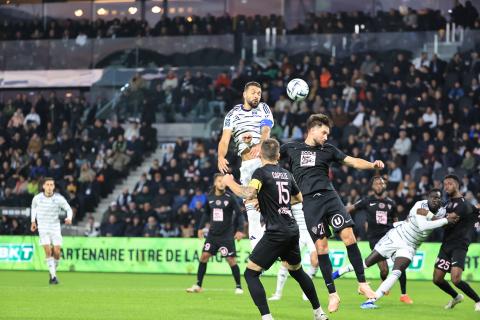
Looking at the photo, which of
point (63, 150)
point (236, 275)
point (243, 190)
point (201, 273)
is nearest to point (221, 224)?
point (201, 273)

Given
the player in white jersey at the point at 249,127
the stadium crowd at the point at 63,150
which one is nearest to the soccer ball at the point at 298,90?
the player in white jersey at the point at 249,127

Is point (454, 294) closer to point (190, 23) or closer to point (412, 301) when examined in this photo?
point (412, 301)

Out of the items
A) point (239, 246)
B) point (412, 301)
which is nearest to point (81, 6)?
point (239, 246)

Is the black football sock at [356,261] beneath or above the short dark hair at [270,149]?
beneath

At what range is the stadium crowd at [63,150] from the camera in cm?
3431

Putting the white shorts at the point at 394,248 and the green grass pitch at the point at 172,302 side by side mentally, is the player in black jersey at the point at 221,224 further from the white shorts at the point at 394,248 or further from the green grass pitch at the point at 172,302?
the white shorts at the point at 394,248

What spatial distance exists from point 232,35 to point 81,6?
6934mm

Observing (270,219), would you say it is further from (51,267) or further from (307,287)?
(51,267)

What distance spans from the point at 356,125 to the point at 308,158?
17.8 meters

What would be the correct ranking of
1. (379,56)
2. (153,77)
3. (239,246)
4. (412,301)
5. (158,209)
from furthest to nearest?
1. (153,77)
2. (379,56)
3. (158,209)
4. (239,246)
5. (412,301)

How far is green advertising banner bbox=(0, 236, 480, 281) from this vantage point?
26.8m

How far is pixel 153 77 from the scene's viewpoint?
36.3 meters

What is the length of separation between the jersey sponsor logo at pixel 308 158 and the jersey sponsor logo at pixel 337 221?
813mm

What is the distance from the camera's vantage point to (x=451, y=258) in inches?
615
